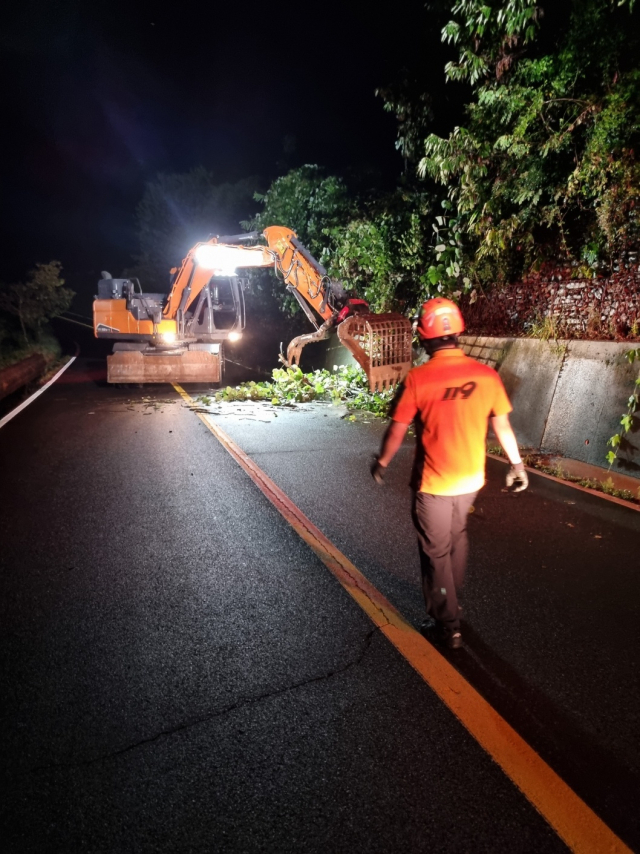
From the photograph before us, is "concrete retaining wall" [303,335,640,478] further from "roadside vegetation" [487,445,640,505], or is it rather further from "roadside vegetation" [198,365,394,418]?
"roadside vegetation" [198,365,394,418]

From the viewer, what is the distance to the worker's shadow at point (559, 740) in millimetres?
2328

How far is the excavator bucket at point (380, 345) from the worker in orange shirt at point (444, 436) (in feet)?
26.1

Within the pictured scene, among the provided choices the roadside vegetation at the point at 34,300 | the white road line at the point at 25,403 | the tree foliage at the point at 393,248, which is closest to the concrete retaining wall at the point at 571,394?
the tree foliage at the point at 393,248

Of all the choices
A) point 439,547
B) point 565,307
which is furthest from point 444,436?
point 565,307

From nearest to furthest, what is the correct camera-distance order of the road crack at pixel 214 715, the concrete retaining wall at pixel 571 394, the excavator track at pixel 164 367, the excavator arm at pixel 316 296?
1. the road crack at pixel 214 715
2. the concrete retaining wall at pixel 571 394
3. the excavator arm at pixel 316 296
4. the excavator track at pixel 164 367

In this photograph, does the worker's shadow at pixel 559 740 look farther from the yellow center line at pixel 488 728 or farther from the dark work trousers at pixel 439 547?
the dark work trousers at pixel 439 547

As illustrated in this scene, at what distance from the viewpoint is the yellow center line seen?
222cm

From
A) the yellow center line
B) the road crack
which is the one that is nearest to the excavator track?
the yellow center line

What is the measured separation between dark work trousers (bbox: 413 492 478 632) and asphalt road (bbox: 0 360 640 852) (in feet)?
0.90

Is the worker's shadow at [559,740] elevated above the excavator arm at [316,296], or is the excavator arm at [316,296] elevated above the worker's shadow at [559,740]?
the excavator arm at [316,296]

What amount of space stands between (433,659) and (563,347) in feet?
21.4

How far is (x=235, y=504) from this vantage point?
20.2ft

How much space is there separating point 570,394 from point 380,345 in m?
4.48

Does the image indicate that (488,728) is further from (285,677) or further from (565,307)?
(565,307)
